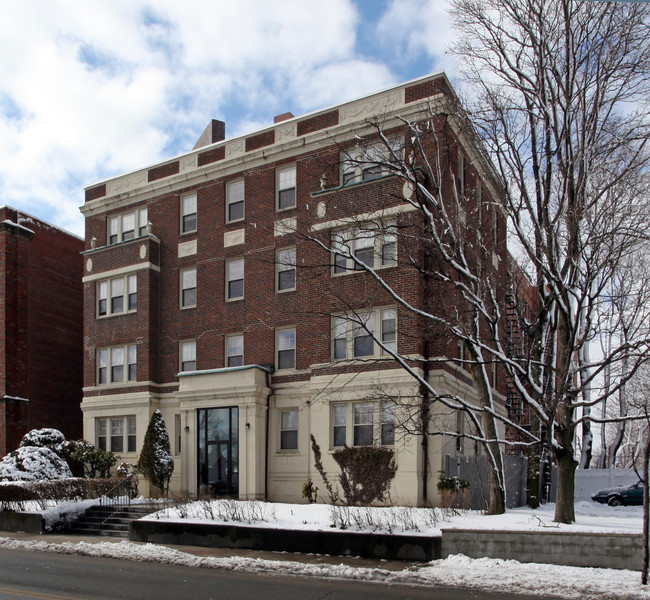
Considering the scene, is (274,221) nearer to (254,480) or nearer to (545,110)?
(254,480)

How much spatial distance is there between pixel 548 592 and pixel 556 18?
1179 cm

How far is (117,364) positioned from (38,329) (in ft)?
19.1

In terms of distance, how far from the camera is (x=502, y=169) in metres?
16.3

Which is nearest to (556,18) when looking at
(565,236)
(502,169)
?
(502,169)

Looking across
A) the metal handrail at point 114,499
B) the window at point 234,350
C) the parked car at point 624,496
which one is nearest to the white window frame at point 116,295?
the window at point 234,350

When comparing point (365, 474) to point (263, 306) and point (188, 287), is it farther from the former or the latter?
point (188, 287)

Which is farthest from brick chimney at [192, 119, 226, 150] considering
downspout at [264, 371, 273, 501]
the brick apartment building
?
downspout at [264, 371, 273, 501]

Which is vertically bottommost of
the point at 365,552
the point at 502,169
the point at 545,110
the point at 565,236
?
the point at 365,552

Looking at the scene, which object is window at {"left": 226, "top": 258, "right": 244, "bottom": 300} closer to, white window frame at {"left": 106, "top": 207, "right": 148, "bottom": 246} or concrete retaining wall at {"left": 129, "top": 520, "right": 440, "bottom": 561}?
white window frame at {"left": 106, "top": 207, "right": 148, "bottom": 246}

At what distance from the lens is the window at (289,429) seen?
25.2 meters

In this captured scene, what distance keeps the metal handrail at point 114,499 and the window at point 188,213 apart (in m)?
10.7

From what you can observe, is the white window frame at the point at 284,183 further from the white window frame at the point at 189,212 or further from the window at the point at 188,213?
the window at the point at 188,213

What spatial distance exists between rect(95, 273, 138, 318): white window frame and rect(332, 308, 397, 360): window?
9772 mm

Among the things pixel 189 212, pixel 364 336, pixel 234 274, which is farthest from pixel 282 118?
pixel 364 336
